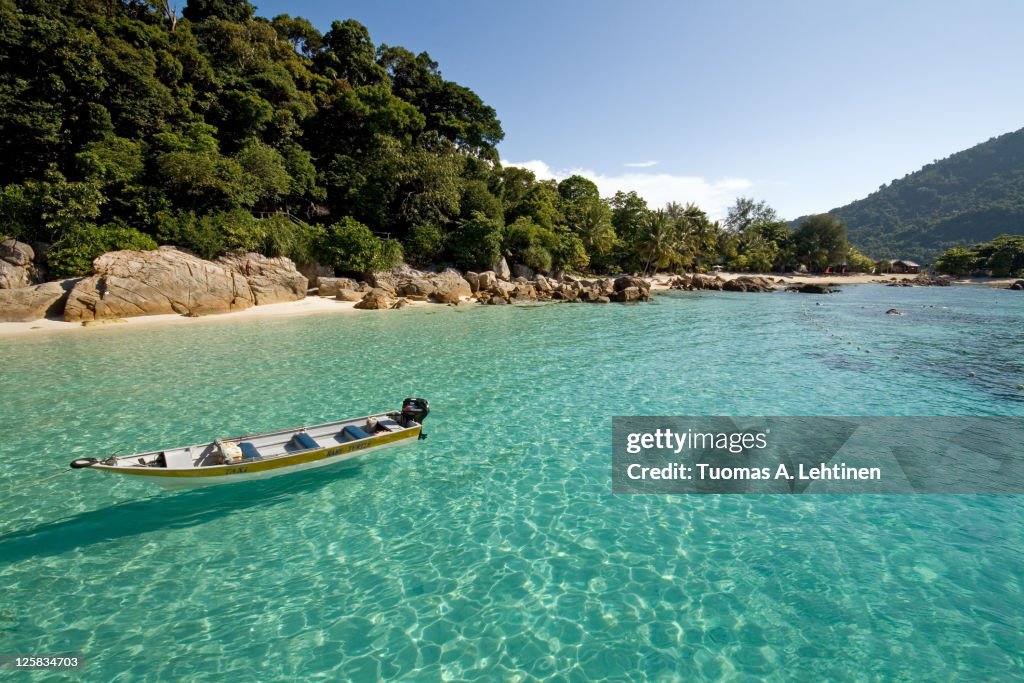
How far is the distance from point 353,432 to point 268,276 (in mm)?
29081

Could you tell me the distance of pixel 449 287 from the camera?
40094 millimetres

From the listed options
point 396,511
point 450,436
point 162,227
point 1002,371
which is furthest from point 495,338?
point 162,227

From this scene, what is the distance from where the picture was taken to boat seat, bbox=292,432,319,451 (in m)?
8.52

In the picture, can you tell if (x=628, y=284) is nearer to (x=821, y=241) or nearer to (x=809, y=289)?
(x=809, y=289)

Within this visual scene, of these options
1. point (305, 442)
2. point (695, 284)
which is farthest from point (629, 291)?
point (305, 442)

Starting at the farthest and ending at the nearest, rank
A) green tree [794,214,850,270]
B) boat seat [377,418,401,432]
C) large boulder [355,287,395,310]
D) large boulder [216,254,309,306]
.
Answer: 1. green tree [794,214,850,270]
2. large boulder [355,287,395,310]
3. large boulder [216,254,309,306]
4. boat seat [377,418,401,432]

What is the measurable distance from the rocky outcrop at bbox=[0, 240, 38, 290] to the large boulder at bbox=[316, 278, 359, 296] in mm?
16371

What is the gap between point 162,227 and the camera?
31234mm

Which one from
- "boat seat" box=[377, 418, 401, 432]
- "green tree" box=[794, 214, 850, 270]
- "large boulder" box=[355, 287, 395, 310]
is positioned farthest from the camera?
"green tree" box=[794, 214, 850, 270]

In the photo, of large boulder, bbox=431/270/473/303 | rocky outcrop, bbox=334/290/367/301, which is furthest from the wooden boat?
large boulder, bbox=431/270/473/303

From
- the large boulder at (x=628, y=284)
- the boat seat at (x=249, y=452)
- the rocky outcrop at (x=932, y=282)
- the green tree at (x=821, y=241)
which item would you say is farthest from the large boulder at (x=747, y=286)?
the boat seat at (x=249, y=452)

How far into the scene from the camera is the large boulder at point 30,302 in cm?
2375

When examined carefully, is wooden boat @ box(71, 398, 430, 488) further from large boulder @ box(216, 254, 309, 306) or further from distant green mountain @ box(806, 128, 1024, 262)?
distant green mountain @ box(806, 128, 1024, 262)

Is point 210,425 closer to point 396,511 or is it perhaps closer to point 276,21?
point 396,511
